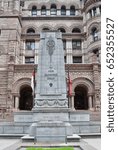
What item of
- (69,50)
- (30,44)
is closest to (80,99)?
(69,50)

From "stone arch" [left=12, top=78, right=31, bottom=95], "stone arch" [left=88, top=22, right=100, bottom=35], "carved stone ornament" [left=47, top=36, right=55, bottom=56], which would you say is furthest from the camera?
"stone arch" [left=88, top=22, right=100, bottom=35]

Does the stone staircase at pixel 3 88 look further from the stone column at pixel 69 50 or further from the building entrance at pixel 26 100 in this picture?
the stone column at pixel 69 50

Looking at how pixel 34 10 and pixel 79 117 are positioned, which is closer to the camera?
pixel 79 117

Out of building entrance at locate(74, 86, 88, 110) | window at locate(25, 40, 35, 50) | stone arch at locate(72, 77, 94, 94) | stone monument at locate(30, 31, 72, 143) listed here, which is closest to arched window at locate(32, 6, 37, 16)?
window at locate(25, 40, 35, 50)

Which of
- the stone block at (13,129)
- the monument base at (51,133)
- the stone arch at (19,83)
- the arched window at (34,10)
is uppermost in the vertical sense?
the arched window at (34,10)

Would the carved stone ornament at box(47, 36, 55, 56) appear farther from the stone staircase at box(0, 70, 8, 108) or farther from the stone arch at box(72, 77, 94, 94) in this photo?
the stone staircase at box(0, 70, 8, 108)

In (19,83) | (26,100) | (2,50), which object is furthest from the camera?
(26,100)

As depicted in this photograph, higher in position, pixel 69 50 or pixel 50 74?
pixel 69 50

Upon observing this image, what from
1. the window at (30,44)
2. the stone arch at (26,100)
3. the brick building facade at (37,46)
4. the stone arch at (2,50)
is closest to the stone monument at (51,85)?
the brick building facade at (37,46)

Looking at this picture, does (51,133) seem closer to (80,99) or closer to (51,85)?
(51,85)

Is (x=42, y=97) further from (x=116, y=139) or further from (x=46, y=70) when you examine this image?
(x=116, y=139)

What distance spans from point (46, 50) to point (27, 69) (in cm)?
1568

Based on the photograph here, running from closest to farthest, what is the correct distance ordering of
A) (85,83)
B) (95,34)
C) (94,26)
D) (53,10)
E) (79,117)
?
(79,117) → (85,83) → (94,26) → (95,34) → (53,10)

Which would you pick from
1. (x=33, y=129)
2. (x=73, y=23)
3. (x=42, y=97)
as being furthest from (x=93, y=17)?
(x=33, y=129)
